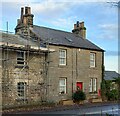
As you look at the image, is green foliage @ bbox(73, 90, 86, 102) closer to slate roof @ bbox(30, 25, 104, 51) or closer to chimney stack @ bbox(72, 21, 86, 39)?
slate roof @ bbox(30, 25, 104, 51)

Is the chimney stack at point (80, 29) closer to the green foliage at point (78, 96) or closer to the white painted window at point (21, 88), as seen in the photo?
the green foliage at point (78, 96)

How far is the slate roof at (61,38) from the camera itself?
90.9 feet

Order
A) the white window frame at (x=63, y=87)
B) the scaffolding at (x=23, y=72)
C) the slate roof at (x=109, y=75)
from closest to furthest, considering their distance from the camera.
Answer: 1. the scaffolding at (x=23, y=72)
2. the white window frame at (x=63, y=87)
3. the slate roof at (x=109, y=75)

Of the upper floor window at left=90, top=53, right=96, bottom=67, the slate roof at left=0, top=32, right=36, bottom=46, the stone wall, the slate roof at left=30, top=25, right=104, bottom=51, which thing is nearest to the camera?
the slate roof at left=0, top=32, right=36, bottom=46

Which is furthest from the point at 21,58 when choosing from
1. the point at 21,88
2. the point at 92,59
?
the point at 92,59

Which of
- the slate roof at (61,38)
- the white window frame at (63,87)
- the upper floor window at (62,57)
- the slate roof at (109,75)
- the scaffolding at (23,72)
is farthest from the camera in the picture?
the slate roof at (109,75)

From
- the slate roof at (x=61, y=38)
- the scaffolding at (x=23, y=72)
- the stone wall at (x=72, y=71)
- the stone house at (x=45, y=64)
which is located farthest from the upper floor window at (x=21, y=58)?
the slate roof at (x=61, y=38)

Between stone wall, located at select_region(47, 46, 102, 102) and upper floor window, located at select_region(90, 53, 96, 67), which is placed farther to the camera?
upper floor window, located at select_region(90, 53, 96, 67)

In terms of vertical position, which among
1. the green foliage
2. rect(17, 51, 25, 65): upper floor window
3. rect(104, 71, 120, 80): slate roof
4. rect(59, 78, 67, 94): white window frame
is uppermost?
rect(17, 51, 25, 65): upper floor window

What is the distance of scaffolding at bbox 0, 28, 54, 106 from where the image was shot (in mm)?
22297

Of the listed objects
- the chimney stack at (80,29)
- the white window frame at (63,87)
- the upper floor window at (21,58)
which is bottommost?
the white window frame at (63,87)

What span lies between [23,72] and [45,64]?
9.04 ft

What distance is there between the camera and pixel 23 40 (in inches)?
1040

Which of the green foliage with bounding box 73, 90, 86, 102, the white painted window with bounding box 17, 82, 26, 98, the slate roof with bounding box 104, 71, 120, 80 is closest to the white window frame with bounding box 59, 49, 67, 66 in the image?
the green foliage with bounding box 73, 90, 86, 102
